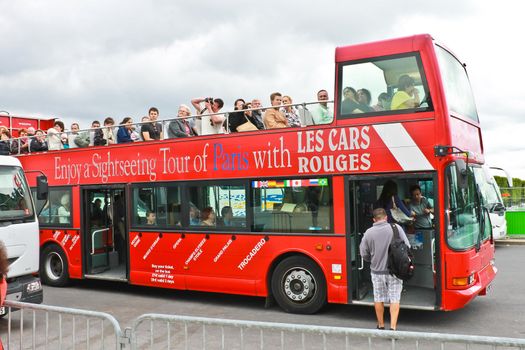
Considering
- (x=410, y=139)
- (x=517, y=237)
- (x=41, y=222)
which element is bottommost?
(x=517, y=237)

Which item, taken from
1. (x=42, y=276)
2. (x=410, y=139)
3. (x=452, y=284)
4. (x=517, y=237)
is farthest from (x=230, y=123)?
(x=517, y=237)

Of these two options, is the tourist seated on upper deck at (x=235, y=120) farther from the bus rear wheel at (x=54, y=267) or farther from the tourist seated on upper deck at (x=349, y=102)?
the bus rear wheel at (x=54, y=267)

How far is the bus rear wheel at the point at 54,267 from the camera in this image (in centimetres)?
1156

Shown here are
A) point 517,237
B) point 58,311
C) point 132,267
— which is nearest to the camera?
point 58,311

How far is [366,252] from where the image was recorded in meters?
7.32

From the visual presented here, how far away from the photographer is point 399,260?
6.95m

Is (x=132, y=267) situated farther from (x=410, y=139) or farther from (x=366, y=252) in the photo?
(x=410, y=139)

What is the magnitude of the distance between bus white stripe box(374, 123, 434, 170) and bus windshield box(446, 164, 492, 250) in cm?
40

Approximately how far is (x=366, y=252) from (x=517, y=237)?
14.8 m

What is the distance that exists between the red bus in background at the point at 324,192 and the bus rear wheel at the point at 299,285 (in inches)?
0.6

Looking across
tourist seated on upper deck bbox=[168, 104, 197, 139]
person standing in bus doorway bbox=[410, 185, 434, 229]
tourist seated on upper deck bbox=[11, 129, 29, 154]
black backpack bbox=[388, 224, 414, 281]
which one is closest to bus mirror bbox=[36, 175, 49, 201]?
tourist seated on upper deck bbox=[168, 104, 197, 139]

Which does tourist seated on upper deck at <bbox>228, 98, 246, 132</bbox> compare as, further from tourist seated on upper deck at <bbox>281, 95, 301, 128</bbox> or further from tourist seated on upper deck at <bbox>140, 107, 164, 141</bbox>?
tourist seated on upper deck at <bbox>140, 107, 164, 141</bbox>

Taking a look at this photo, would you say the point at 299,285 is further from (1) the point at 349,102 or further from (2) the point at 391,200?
(1) the point at 349,102

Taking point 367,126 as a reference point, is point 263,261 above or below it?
below
